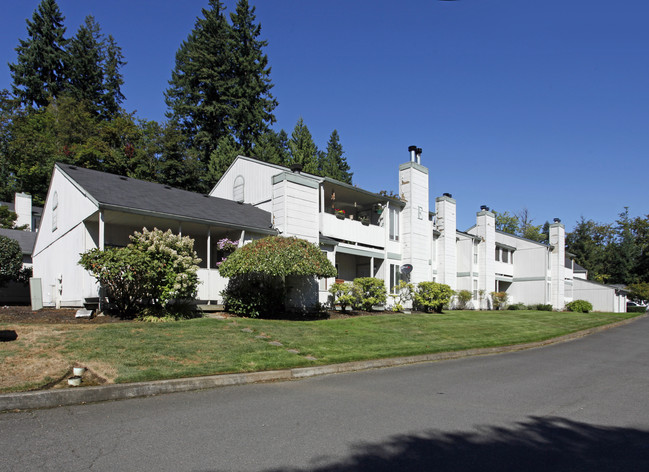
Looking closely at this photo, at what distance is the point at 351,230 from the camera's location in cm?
2181

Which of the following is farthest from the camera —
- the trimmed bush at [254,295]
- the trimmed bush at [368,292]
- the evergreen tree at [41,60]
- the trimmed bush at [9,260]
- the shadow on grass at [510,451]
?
the evergreen tree at [41,60]

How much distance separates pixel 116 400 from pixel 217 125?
40.9 m

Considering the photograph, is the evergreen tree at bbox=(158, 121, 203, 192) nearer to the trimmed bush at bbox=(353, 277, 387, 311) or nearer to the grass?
the trimmed bush at bbox=(353, 277, 387, 311)

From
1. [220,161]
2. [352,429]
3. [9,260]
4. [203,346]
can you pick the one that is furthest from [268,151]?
[352,429]

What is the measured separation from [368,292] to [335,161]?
3281cm

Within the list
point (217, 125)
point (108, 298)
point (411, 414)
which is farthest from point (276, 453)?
point (217, 125)

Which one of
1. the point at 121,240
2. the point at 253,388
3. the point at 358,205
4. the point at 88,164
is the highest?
the point at 88,164

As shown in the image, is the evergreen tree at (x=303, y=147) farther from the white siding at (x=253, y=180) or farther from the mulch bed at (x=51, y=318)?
the mulch bed at (x=51, y=318)

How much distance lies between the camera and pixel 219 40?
150 ft

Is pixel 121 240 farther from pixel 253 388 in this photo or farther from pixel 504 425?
pixel 504 425

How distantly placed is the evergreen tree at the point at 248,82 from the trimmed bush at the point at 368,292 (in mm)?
25005

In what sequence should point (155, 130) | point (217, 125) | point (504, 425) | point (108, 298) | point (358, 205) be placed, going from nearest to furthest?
point (504, 425)
point (108, 298)
point (358, 205)
point (155, 130)
point (217, 125)

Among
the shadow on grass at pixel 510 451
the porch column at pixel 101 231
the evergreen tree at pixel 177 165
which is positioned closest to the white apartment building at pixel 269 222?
the porch column at pixel 101 231

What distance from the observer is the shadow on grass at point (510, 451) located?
431cm
